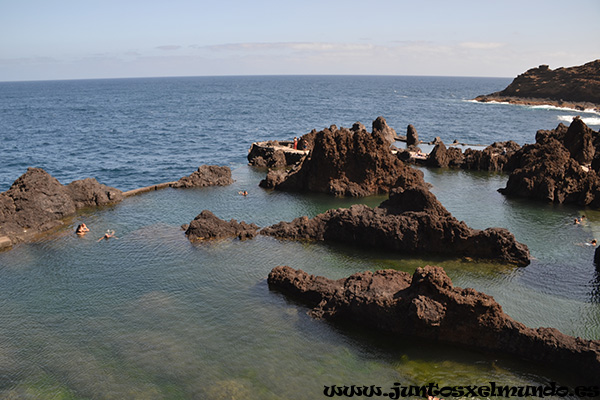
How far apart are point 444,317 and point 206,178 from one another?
35.9 m

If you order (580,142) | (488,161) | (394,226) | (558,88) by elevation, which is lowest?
(394,226)

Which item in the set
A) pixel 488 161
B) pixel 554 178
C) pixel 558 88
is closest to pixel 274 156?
pixel 488 161

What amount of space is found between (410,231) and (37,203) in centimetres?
3107

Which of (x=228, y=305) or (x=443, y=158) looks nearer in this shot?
(x=228, y=305)

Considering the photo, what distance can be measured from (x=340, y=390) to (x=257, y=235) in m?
18.2

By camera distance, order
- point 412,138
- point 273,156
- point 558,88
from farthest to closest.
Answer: point 558,88 < point 412,138 < point 273,156

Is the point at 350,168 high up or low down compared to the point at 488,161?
down

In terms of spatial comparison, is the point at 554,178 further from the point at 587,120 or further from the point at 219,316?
the point at 587,120

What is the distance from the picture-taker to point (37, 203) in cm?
3781

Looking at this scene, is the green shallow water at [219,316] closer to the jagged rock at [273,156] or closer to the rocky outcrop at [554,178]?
the rocky outcrop at [554,178]

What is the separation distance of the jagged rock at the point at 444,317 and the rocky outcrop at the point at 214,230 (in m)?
12.6

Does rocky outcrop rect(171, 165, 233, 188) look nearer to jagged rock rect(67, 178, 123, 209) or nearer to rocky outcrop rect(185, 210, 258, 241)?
jagged rock rect(67, 178, 123, 209)

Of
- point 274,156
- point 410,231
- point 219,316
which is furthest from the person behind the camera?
point 274,156

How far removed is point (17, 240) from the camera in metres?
34.1
